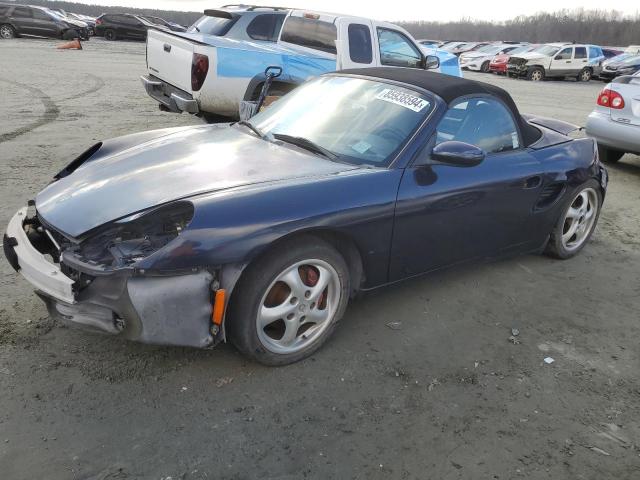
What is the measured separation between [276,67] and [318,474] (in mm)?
5933

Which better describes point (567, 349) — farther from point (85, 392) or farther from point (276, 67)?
point (276, 67)

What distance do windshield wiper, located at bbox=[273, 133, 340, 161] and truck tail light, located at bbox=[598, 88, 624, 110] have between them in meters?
5.37

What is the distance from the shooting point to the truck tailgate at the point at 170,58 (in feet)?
22.8

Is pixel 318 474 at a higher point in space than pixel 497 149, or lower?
lower

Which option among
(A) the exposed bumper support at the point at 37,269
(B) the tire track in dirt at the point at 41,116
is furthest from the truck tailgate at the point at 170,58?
(A) the exposed bumper support at the point at 37,269

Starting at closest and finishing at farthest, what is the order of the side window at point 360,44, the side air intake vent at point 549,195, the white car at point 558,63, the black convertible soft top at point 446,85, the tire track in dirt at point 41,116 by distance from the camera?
1. the black convertible soft top at point 446,85
2. the side air intake vent at point 549,195
3. the tire track in dirt at point 41,116
4. the side window at point 360,44
5. the white car at point 558,63

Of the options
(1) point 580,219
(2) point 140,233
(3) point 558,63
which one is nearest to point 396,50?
(1) point 580,219

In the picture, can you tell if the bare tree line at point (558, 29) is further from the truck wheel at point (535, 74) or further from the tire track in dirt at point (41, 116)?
the tire track in dirt at point (41, 116)

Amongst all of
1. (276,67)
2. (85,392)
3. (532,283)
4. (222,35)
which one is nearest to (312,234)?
(85,392)

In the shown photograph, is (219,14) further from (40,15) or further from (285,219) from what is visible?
(40,15)

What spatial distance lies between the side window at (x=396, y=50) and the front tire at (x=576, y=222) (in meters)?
4.68

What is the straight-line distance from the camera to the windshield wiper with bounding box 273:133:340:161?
325 centimetres

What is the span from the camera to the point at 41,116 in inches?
341

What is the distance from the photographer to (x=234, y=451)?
2.32 meters
